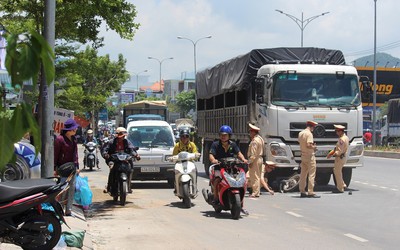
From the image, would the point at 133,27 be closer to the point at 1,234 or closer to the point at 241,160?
the point at 241,160

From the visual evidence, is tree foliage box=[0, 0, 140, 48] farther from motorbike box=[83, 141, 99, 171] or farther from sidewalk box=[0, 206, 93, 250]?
motorbike box=[83, 141, 99, 171]

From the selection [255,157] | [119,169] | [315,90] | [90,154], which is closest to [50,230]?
[119,169]

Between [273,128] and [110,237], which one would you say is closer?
[110,237]

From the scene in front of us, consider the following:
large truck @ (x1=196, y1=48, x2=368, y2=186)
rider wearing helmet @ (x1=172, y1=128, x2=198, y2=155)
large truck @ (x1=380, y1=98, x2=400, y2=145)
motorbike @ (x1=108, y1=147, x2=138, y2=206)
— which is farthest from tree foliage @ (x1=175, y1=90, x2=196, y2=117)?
motorbike @ (x1=108, y1=147, x2=138, y2=206)

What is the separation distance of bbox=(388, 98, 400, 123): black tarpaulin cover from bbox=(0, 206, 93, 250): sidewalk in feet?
126

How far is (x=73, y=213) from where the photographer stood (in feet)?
33.0

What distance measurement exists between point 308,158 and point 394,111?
3347cm

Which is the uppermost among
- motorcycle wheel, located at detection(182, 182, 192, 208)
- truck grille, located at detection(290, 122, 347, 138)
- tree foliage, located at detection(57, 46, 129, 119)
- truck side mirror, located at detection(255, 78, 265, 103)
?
tree foliage, located at detection(57, 46, 129, 119)

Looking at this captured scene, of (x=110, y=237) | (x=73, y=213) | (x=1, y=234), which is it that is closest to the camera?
(x=1, y=234)

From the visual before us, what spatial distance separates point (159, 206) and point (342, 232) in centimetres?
439

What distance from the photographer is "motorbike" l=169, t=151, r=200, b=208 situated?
12.2 m

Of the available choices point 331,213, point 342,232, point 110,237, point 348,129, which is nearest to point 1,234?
point 110,237

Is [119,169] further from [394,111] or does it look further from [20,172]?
[394,111]

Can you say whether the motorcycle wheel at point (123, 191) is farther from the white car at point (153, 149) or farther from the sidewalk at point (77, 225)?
the white car at point (153, 149)
